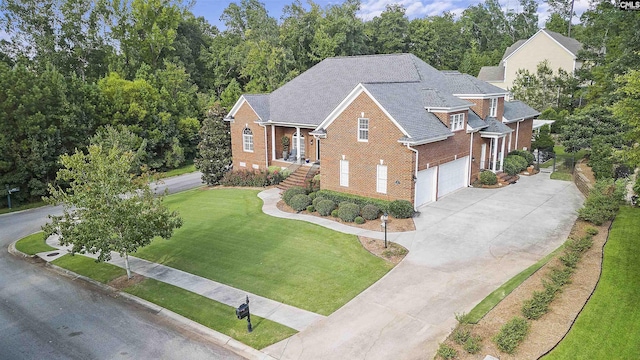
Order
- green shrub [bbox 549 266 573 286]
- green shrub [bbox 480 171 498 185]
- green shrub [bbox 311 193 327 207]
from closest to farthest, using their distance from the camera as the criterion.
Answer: green shrub [bbox 549 266 573 286] < green shrub [bbox 311 193 327 207] < green shrub [bbox 480 171 498 185]

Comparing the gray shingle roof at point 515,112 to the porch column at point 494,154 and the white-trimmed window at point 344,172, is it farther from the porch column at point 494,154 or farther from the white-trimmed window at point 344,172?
the white-trimmed window at point 344,172

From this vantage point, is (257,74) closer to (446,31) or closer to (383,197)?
(383,197)

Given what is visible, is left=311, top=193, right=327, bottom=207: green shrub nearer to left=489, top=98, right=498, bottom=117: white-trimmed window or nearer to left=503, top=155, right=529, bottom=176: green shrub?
left=503, top=155, right=529, bottom=176: green shrub

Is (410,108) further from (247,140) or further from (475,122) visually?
(247,140)

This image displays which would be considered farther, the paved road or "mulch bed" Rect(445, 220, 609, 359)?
the paved road

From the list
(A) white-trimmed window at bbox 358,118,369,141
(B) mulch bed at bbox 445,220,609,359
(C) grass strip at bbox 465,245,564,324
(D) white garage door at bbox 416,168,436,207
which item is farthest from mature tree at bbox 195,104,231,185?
(B) mulch bed at bbox 445,220,609,359

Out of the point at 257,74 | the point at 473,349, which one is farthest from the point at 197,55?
the point at 473,349

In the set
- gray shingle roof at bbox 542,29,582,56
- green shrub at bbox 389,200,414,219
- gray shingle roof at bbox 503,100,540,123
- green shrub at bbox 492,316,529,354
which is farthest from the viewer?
gray shingle roof at bbox 542,29,582,56

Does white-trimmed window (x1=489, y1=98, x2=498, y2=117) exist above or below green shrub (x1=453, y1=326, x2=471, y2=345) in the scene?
above
